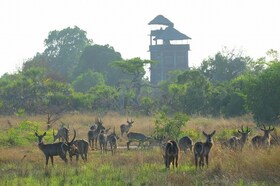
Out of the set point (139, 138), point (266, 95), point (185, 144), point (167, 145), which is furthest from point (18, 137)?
point (266, 95)

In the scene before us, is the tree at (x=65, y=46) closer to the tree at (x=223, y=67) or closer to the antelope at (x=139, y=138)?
the tree at (x=223, y=67)

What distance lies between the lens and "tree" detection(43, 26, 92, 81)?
107 m

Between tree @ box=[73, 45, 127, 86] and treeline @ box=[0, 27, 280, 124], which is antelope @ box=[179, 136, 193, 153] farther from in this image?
tree @ box=[73, 45, 127, 86]

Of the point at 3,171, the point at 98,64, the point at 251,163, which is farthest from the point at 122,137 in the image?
the point at 98,64

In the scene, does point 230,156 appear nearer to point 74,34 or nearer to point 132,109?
point 132,109

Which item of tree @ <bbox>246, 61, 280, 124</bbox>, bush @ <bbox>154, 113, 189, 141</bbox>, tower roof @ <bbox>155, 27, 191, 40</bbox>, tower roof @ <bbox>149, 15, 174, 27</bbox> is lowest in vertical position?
bush @ <bbox>154, 113, 189, 141</bbox>

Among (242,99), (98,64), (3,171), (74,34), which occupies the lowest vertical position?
(3,171)

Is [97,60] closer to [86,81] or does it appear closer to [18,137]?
[86,81]

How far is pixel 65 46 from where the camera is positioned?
108 meters

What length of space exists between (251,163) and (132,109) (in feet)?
111

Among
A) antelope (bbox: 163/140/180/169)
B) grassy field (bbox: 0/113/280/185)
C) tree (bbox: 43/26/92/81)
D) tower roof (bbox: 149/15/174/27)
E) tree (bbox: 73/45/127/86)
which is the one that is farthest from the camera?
tree (bbox: 43/26/92/81)

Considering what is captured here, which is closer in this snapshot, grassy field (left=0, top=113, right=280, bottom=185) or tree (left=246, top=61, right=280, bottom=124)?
grassy field (left=0, top=113, right=280, bottom=185)

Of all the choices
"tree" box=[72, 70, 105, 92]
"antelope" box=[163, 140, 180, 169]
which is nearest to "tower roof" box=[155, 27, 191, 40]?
"tree" box=[72, 70, 105, 92]

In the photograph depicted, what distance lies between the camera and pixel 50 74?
77.4 metres
